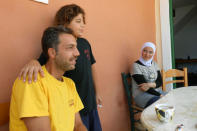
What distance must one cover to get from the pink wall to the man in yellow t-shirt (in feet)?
0.67

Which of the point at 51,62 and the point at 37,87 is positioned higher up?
the point at 51,62

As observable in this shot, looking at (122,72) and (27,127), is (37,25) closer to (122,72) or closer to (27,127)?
(27,127)

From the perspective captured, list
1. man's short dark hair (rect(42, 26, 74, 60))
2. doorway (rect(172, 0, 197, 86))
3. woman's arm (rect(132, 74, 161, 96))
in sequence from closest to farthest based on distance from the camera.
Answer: man's short dark hair (rect(42, 26, 74, 60)) < woman's arm (rect(132, 74, 161, 96)) < doorway (rect(172, 0, 197, 86))

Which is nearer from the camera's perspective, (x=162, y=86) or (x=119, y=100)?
(x=119, y=100)

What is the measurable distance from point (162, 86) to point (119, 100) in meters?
0.72

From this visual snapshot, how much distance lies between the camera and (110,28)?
6.48 feet

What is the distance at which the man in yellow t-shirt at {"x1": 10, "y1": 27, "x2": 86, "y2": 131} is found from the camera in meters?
0.78

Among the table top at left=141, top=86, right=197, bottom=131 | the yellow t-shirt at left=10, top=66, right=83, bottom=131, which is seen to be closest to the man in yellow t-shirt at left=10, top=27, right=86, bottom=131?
the yellow t-shirt at left=10, top=66, right=83, bottom=131

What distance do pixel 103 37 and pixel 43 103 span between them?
47.1 inches

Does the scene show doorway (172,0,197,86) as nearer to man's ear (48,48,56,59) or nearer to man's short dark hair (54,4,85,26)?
man's short dark hair (54,4,85,26)

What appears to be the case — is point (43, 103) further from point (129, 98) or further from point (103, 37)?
point (129, 98)

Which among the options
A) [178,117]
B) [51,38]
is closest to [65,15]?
[51,38]

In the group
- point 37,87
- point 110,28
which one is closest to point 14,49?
point 37,87

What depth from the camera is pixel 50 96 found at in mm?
878
